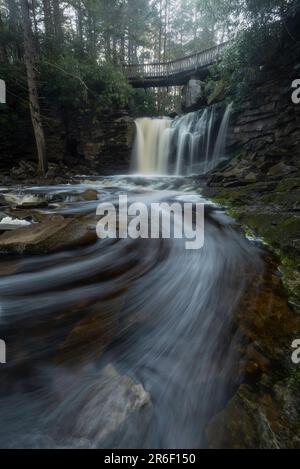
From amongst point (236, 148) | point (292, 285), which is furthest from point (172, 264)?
point (236, 148)

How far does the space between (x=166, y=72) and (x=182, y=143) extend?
9039mm

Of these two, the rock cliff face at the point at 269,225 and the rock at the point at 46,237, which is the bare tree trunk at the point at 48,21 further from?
the rock at the point at 46,237

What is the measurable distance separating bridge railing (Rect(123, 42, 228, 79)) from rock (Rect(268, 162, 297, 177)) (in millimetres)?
11686

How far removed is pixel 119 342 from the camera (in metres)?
1.76

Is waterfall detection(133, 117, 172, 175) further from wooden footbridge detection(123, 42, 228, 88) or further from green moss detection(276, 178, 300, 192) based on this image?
green moss detection(276, 178, 300, 192)

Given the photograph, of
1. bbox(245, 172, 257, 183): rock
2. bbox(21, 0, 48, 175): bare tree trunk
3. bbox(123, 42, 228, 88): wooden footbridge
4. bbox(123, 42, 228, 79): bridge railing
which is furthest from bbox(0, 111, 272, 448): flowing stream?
bbox(123, 42, 228, 88): wooden footbridge

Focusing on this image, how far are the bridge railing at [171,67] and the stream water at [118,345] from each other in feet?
55.4

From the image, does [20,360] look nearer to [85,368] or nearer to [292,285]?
[85,368]

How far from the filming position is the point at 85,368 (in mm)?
1522

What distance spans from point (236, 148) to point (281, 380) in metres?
10.6

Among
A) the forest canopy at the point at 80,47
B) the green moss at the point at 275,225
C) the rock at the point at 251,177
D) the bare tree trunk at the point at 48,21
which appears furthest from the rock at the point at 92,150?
the green moss at the point at 275,225

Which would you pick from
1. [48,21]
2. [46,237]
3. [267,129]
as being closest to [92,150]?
[48,21]

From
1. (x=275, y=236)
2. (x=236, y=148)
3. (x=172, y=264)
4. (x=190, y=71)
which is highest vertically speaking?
(x=190, y=71)
